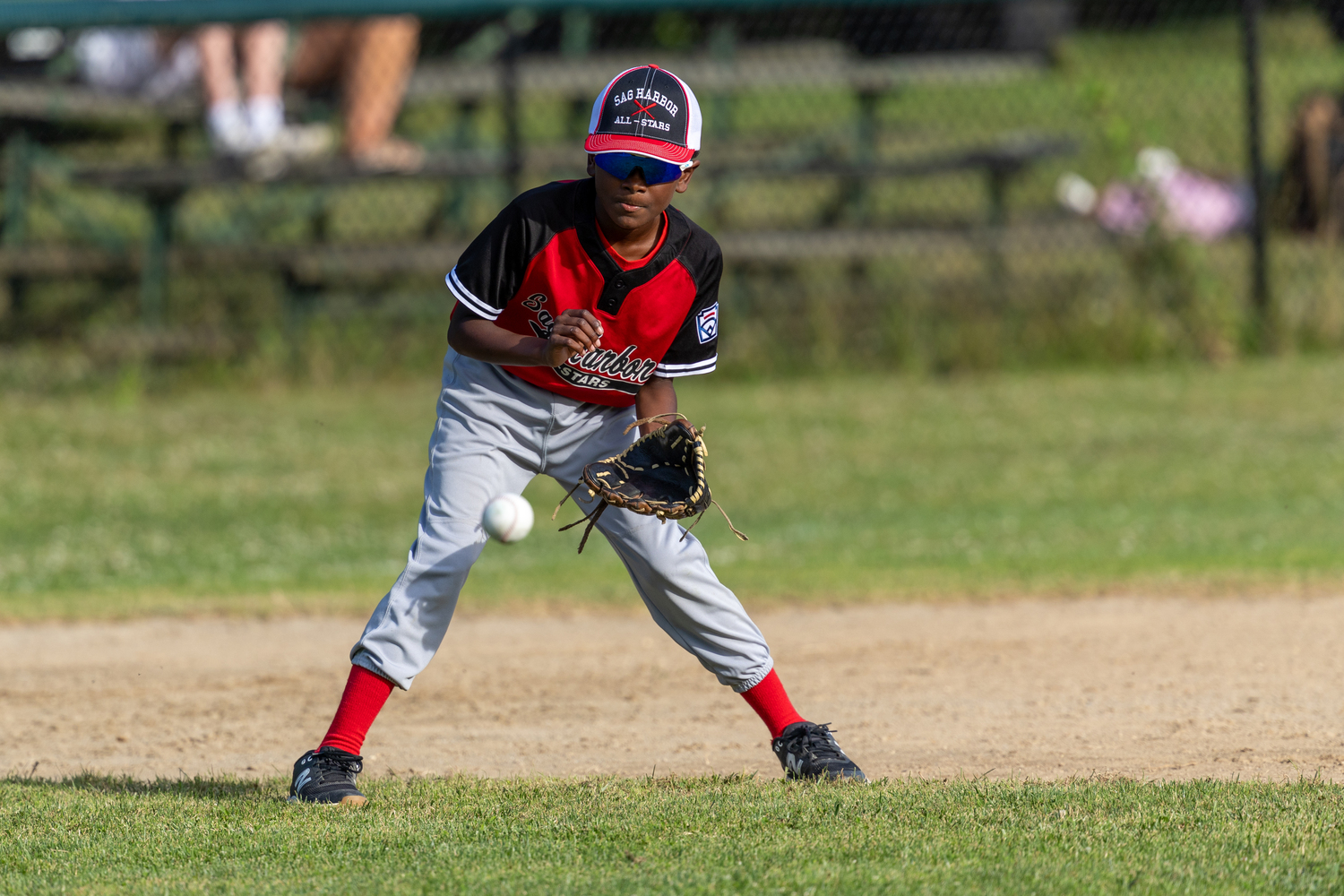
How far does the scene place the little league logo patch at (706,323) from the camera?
3945 millimetres

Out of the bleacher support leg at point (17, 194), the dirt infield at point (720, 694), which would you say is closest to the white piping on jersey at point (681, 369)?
the dirt infield at point (720, 694)

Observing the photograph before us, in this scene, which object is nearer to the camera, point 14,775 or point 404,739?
point 14,775

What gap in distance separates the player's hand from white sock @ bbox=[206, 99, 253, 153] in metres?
8.22

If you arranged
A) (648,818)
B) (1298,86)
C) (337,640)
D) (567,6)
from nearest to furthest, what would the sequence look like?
1. (648,818)
2. (337,640)
3. (567,6)
4. (1298,86)

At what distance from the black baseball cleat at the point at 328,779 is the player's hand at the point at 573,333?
3.54ft

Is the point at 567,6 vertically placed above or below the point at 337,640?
above

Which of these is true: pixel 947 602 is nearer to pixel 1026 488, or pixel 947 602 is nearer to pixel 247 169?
pixel 1026 488

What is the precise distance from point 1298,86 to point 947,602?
37.1 ft

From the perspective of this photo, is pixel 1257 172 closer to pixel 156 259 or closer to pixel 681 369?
pixel 156 259

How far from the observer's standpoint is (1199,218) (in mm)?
13289

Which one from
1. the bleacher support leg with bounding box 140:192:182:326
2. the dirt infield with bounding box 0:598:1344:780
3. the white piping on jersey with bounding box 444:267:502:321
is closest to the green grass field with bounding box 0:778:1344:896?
the dirt infield with bounding box 0:598:1344:780

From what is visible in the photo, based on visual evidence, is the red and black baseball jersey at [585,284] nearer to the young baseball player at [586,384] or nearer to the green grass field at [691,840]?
the young baseball player at [586,384]

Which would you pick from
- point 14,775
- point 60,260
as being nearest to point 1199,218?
point 60,260

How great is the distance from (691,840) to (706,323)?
1.32 m
